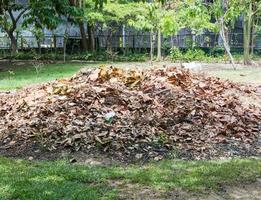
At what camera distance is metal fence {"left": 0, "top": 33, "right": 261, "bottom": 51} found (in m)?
26.3

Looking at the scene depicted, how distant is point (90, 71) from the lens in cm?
908

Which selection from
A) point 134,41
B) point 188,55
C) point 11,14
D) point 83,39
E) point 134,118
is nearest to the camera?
point 134,118

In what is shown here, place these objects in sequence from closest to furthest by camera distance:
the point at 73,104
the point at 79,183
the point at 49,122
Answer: the point at 79,183 → the point at 49,122 → the point at 73,104

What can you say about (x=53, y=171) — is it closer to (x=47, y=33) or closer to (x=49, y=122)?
(x=49, y=122)

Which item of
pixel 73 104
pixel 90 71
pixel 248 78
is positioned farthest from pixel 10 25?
pixel 73 104

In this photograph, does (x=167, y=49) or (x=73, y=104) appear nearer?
(x=73, y=104)

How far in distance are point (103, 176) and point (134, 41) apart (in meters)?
22.6

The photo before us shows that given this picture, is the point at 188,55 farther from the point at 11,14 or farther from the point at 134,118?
the point at 134,118

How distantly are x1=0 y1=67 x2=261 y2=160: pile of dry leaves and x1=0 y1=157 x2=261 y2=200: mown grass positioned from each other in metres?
0.50

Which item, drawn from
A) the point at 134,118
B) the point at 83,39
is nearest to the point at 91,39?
the point at 83,39

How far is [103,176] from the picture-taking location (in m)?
5.19

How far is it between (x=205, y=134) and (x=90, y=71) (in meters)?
3.09

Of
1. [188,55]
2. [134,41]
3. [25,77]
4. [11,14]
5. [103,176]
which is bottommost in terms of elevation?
[103,176]

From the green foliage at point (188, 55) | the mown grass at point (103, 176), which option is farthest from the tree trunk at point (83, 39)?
the mown grass at point (103, 176)
